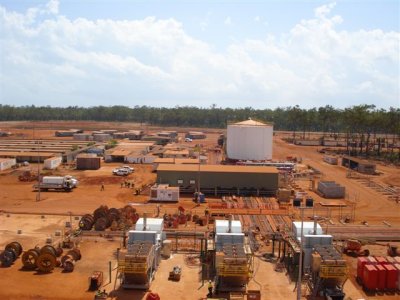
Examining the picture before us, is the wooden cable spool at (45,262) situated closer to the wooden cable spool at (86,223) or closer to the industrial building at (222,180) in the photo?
the wooden cable spool at (86,223)

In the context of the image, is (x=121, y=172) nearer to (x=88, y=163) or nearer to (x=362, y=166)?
(x=88, y=163)

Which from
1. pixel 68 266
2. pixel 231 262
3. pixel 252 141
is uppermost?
pixel 252 141

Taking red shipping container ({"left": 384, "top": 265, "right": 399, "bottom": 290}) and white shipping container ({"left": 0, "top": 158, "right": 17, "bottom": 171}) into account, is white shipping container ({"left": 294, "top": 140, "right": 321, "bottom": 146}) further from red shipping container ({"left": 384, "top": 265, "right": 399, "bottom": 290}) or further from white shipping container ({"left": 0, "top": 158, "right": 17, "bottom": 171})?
red shipping container ({"left": 384, "top": 265, "right": 399, "bottom": 290})

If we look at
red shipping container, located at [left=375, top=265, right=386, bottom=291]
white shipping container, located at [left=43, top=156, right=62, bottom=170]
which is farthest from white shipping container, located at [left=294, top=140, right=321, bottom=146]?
red shipping container, located at [left=375, top=265, right=386, bottom=291]

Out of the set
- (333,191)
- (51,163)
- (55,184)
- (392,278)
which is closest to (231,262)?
(392,278)

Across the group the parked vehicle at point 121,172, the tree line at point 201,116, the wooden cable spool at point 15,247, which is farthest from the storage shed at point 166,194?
the tree line at point 201,116
